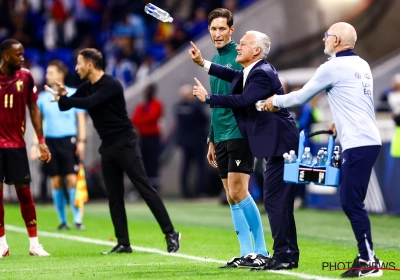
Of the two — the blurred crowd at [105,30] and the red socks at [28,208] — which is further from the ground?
the blurred crowd at [105,30]

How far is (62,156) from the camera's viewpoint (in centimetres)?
1451

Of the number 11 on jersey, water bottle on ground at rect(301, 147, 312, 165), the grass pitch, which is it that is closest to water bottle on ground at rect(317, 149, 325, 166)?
water bottle on ground at rect(301, 147, 312, 165)

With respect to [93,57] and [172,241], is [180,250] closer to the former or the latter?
[172,241]

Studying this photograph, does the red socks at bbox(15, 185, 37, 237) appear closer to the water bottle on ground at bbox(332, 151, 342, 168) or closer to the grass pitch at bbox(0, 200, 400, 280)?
the grass pitch at bbox(0, 200, 400, 280)

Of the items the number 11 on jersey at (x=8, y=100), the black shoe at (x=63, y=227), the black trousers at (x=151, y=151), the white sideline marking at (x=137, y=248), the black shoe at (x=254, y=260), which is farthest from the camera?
the black trousers at (x=151, y=151)

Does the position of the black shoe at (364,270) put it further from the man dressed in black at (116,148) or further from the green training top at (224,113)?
the man dressed in black at (116,148)

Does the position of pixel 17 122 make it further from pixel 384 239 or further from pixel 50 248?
pixel 384 239

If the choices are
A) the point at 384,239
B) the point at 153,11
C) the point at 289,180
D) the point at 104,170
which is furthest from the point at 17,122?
the point at 384,239

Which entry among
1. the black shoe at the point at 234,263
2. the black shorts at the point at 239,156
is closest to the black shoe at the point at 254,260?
the black shoe at the point at 234,263

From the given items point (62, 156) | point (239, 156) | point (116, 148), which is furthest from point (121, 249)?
point (62, 156)

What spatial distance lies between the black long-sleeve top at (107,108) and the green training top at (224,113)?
1.64m

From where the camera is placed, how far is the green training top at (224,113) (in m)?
9.09

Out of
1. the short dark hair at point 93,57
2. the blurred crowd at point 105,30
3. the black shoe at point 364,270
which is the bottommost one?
the black shoe at point 364,270

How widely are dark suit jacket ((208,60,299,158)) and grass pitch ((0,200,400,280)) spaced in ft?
3.91
